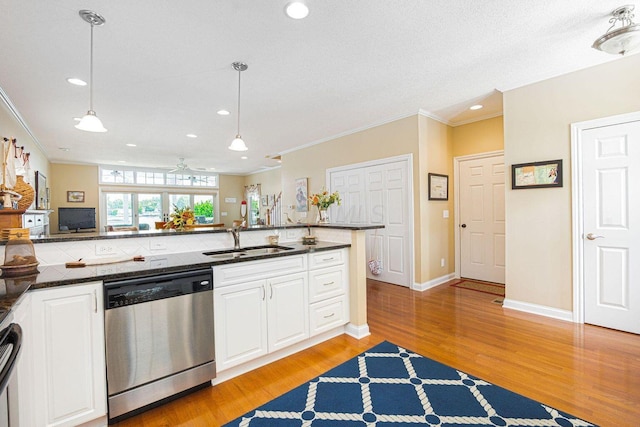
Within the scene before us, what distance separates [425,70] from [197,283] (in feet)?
9.70

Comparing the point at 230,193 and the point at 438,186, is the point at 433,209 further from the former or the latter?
the point at 230,193

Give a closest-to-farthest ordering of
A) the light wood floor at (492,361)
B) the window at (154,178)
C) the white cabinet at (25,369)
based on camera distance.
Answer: the white cabinet at (25,369) → the light wood floor at (492,361) → the window at (154,178)

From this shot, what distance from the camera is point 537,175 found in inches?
129

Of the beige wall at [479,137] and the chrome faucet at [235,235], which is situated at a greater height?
the beige wall at [479,137]

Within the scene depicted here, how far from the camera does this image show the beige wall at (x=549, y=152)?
2.84 meters

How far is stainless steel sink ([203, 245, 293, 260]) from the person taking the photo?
2.32 meters

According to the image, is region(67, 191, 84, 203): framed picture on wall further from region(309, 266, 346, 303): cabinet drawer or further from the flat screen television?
region(309, 266, 346, 303): cabinet drawer

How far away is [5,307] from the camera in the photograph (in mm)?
1111

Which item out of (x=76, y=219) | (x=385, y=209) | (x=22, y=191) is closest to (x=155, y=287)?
(x=22, y=191)

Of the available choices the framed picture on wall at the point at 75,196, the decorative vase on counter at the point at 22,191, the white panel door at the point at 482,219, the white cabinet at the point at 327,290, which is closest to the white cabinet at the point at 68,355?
the decorative vase on counter at the point at 22,191

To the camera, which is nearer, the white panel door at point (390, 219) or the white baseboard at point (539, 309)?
the white baseboard at point (539, 309)

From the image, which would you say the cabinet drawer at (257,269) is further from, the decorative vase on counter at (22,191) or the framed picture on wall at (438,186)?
the framed picture on wall at (438,186)

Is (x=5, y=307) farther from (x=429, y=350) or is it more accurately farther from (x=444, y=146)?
(x=444, y=146)

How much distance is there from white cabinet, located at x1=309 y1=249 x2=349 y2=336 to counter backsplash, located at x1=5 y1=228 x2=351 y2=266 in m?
0.30
